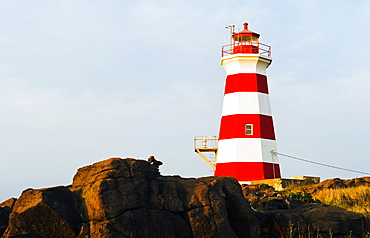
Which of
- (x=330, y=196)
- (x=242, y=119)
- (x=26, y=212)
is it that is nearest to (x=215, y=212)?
(x=26, y=212)

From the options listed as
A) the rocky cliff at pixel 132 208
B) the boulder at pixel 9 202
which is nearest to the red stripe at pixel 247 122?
the rocky cliff at pixel 132 208

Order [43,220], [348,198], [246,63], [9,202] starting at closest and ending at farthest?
[43,220]
[9,202]
[348,198]
[246,63]

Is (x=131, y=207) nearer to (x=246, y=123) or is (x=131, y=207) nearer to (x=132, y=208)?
(x=132, y=208)

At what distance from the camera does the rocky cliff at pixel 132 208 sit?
26.9ft

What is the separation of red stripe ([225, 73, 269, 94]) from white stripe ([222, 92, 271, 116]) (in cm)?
27

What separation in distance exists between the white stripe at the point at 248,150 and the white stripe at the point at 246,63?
13.0 ft

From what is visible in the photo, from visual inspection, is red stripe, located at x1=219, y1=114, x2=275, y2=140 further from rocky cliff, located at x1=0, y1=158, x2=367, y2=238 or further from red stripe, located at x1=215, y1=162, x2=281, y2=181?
rocky cliff, located at x1=0, y1=158, x2=367, y2=238

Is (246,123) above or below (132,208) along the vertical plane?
above

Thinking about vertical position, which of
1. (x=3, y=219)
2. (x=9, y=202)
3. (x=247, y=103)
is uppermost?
(x=247, y=103)

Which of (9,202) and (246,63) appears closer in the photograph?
(9,202)

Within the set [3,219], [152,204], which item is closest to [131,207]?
[152,204]

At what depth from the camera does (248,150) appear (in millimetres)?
25328

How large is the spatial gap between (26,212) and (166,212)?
2.50 m

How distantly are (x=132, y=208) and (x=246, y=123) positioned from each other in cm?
1780
